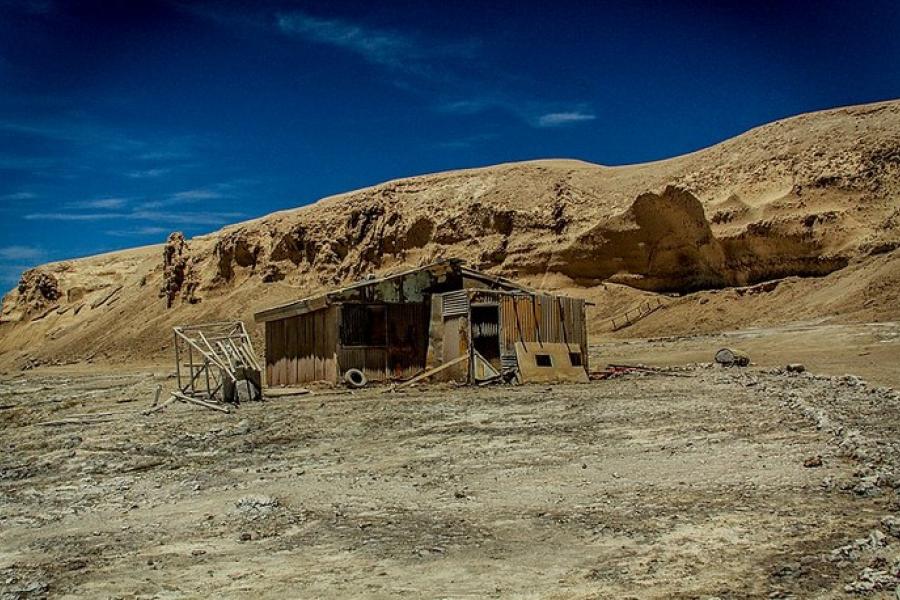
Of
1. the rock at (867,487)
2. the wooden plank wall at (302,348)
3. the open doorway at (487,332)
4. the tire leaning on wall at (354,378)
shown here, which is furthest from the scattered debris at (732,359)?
the rock at (867,487)

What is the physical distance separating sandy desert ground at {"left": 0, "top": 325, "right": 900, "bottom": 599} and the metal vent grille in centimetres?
649

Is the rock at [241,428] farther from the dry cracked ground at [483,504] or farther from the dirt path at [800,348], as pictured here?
the dirt path at [800,348]

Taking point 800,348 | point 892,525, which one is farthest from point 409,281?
point 892,525

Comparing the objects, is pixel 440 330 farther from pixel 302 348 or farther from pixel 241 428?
pixel 241 428

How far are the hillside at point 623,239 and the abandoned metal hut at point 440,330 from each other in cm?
1173

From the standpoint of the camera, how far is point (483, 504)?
7.45 m

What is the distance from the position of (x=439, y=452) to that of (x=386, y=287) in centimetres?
1261

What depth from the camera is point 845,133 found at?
4194cm

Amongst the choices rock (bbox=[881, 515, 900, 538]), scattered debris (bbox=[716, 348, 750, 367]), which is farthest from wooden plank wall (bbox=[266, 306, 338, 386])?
rock (bbox=[881, 515, 900, 538])

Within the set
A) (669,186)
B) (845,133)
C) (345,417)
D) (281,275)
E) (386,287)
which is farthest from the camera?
(281,275)

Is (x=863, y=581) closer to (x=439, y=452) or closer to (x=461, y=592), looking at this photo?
(x=461, y=592)

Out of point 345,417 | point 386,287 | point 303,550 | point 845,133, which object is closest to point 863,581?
point 303,550

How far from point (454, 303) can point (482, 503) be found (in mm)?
14081

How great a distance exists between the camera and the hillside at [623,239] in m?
34.8
